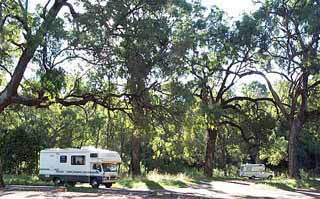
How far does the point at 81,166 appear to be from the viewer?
105 ft

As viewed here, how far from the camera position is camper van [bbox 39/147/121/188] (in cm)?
3117

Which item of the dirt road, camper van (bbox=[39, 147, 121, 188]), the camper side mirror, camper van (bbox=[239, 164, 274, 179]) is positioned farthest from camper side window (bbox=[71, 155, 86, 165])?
camper van (bbox=[239, 164, 274, 179])

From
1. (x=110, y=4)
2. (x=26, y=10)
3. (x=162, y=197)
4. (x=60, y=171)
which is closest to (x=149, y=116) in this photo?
(x=162, y=197)

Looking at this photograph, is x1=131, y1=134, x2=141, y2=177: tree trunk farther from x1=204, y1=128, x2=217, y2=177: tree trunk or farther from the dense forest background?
x1=204, y1=128, x2=217, y2=177: tree trunk

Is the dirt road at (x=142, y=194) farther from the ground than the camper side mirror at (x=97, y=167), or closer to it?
closer to it

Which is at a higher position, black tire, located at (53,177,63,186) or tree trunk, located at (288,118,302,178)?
tree trunk, located at (288,118,302,178)

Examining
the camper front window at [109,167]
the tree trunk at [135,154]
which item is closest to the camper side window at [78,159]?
the camper front window at [109,167]

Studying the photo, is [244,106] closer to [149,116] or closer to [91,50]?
[149,116]

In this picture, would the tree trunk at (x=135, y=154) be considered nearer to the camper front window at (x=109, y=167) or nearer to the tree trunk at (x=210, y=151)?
the camper front window at (x=109, y=167)

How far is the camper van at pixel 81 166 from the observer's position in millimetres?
31172

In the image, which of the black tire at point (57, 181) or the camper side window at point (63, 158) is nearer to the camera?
the black tire at point (57, 181)

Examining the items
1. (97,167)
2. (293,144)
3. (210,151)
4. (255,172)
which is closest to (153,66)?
(97,167)

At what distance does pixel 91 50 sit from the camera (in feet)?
65.2

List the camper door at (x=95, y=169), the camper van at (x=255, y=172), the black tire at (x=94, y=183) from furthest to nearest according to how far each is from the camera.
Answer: the camper van at (x=255, y=172) < the camper door at (x=95, y=169) < the black tire at (x=94, y=183)
